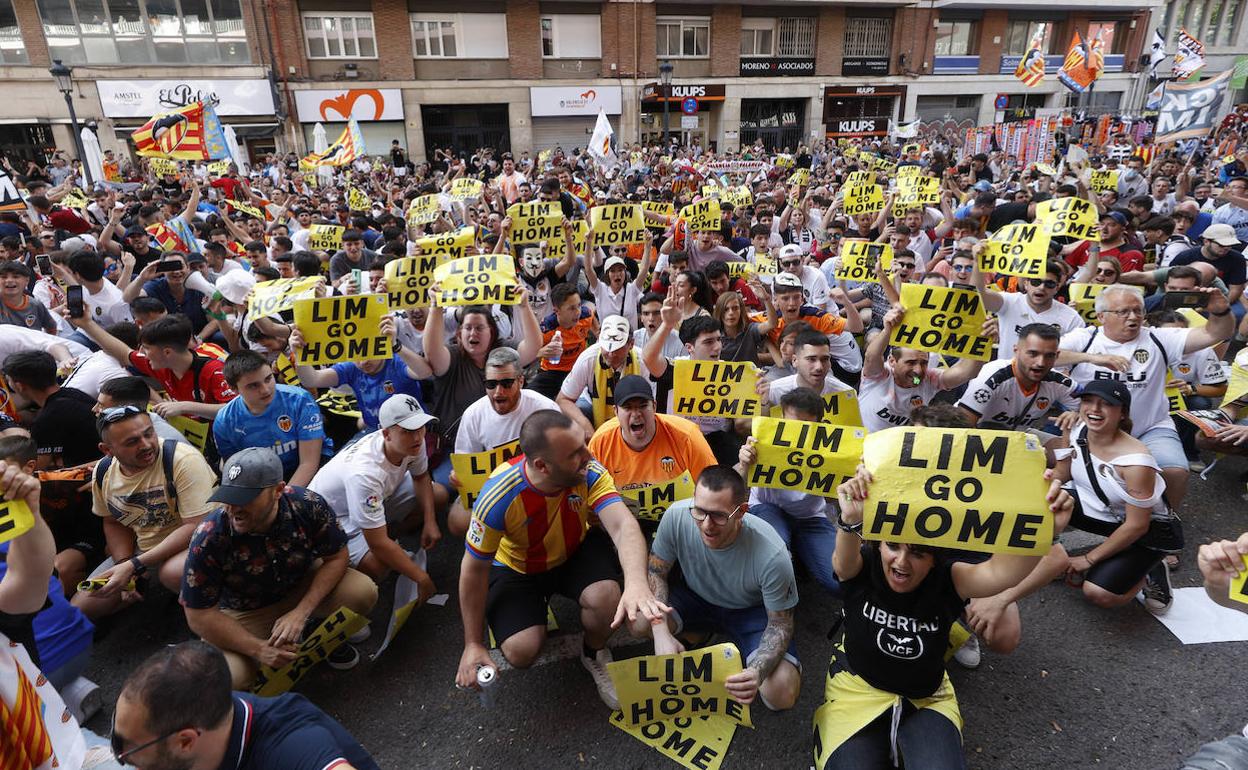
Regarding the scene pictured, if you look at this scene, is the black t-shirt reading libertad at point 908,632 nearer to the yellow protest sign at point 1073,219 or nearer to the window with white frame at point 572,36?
the yellow protest sign at point 1073,219

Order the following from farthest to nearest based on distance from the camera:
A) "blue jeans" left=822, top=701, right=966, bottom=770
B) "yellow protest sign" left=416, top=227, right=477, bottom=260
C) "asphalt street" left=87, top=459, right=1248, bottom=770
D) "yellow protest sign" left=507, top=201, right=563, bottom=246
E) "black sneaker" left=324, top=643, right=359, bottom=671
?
"yellow protest sign" left=507, top=201, right=563, bottom=246 < "yellow protest sign" left=416, top=227, right=477, bottom=260 < "black sneaker" left=324, top=643, right=359, bottom=671 < "asphalt street" left=87, top=459, right=1248, bottom=770 < "blue jeans" left=822, top=701, right=966, bottom=770

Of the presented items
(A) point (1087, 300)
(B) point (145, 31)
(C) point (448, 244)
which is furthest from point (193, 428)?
(B) point (145, 31)

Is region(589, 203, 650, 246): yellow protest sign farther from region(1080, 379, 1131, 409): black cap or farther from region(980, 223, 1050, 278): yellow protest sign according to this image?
region(1080, 379, 1131, 409): black cap

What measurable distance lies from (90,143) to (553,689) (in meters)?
24.2

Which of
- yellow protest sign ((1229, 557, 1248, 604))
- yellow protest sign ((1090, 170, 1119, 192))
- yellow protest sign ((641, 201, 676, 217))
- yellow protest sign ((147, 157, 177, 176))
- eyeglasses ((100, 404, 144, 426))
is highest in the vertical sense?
yellow protest sign ((147, 157, 177, 176))

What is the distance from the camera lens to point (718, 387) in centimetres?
491

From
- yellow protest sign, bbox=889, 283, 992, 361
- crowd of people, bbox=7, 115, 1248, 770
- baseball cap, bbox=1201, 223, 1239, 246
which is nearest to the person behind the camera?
crowd of people, bbox=7, 115, 1248, 770

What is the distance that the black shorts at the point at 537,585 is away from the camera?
386 centimetres

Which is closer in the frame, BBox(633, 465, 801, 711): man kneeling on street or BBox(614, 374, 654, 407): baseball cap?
BBox(633, 465, 801, 711): man kneeling on street

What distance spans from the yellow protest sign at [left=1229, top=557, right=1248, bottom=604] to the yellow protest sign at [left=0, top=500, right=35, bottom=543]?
4738 mm

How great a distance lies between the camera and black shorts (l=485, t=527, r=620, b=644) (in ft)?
12.7

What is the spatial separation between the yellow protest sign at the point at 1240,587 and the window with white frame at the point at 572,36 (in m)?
36.3

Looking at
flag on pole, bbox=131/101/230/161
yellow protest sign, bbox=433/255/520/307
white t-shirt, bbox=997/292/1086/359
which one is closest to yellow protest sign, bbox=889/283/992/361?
white t-shirt, bbox=997/292/1086/359

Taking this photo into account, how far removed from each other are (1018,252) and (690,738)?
4.62m
